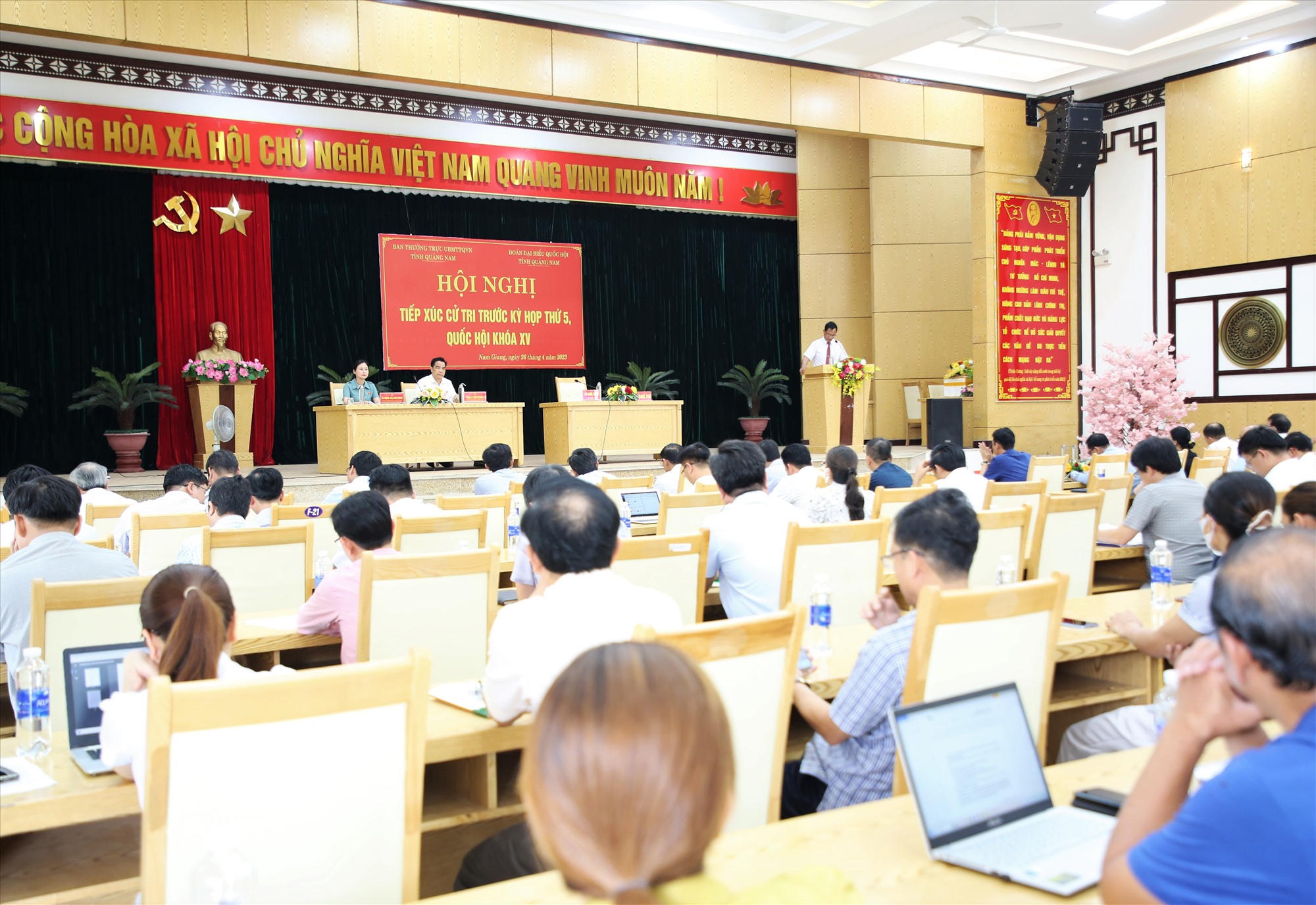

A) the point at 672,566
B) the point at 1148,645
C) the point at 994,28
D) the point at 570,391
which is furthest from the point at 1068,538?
the point at 570,391

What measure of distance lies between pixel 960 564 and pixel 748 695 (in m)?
0.57

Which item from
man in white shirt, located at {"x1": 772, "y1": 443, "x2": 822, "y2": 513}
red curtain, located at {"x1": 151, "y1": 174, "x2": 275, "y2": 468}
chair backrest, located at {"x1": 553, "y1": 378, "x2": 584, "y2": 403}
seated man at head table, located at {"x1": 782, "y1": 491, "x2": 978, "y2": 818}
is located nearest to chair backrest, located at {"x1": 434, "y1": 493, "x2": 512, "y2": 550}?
man in white shirt, located at {"x1": 772, "y1": 443, "x2": 822, "y2": 513}

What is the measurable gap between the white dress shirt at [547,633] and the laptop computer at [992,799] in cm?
65

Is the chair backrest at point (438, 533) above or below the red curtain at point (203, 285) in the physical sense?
below

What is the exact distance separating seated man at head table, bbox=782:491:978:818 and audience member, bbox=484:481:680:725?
1.17 ft

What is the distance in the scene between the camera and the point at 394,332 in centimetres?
1202

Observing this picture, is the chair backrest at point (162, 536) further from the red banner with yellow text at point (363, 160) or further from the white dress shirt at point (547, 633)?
the red banner with yellow text at point (363, 160)

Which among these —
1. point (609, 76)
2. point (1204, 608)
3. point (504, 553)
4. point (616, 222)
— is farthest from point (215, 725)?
point (616, 222)

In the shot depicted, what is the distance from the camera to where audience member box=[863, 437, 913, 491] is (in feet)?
19.9

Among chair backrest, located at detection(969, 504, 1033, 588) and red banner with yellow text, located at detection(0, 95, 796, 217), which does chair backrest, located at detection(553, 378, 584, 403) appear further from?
chair backrest, located at detection(969, 504, 1033, 588)

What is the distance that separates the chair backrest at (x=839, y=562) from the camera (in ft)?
11.8

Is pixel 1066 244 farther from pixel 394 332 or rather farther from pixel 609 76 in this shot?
pixel 394 332

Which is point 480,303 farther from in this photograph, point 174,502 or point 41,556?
point 41,556

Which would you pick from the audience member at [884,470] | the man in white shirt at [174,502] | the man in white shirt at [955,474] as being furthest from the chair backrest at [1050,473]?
the man in white shirt at [174,502]
